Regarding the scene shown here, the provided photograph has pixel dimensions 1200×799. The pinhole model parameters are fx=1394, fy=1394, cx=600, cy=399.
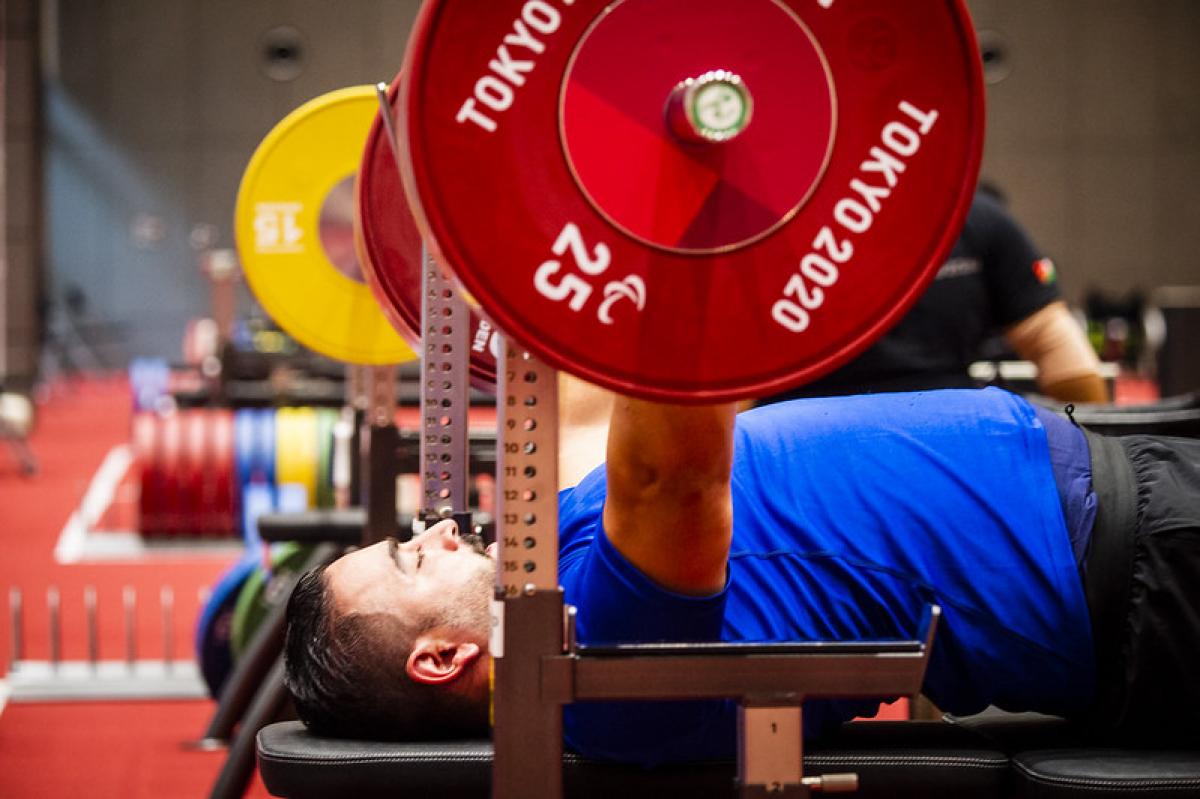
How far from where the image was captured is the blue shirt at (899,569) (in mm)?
1506

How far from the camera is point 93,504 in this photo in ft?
24.1

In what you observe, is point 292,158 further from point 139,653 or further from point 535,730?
point 139,653

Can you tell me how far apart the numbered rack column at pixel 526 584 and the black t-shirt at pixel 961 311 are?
161 centimetres

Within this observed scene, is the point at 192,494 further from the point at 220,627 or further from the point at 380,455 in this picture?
the point at 380,455

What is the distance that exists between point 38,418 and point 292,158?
32.7 feet

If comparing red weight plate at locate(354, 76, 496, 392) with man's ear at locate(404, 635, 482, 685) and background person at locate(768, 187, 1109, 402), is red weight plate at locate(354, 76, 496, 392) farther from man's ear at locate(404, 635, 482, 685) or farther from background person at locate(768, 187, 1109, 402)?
background person at locate(768, 187, 1109, 402)

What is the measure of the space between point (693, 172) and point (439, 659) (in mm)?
747

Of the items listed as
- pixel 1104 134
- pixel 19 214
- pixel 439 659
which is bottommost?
pixel 439 659

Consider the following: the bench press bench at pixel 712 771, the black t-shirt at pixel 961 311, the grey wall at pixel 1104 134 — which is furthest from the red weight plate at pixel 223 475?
the grey wall at pixel 1104 134

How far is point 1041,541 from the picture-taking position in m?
1.56

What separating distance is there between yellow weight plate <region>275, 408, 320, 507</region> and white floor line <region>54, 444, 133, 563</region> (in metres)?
0.96

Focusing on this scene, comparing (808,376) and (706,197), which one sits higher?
(706,197)

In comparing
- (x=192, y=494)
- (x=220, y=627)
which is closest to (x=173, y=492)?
(x=192, y=494)

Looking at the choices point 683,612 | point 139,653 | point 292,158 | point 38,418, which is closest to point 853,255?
point 683,612
